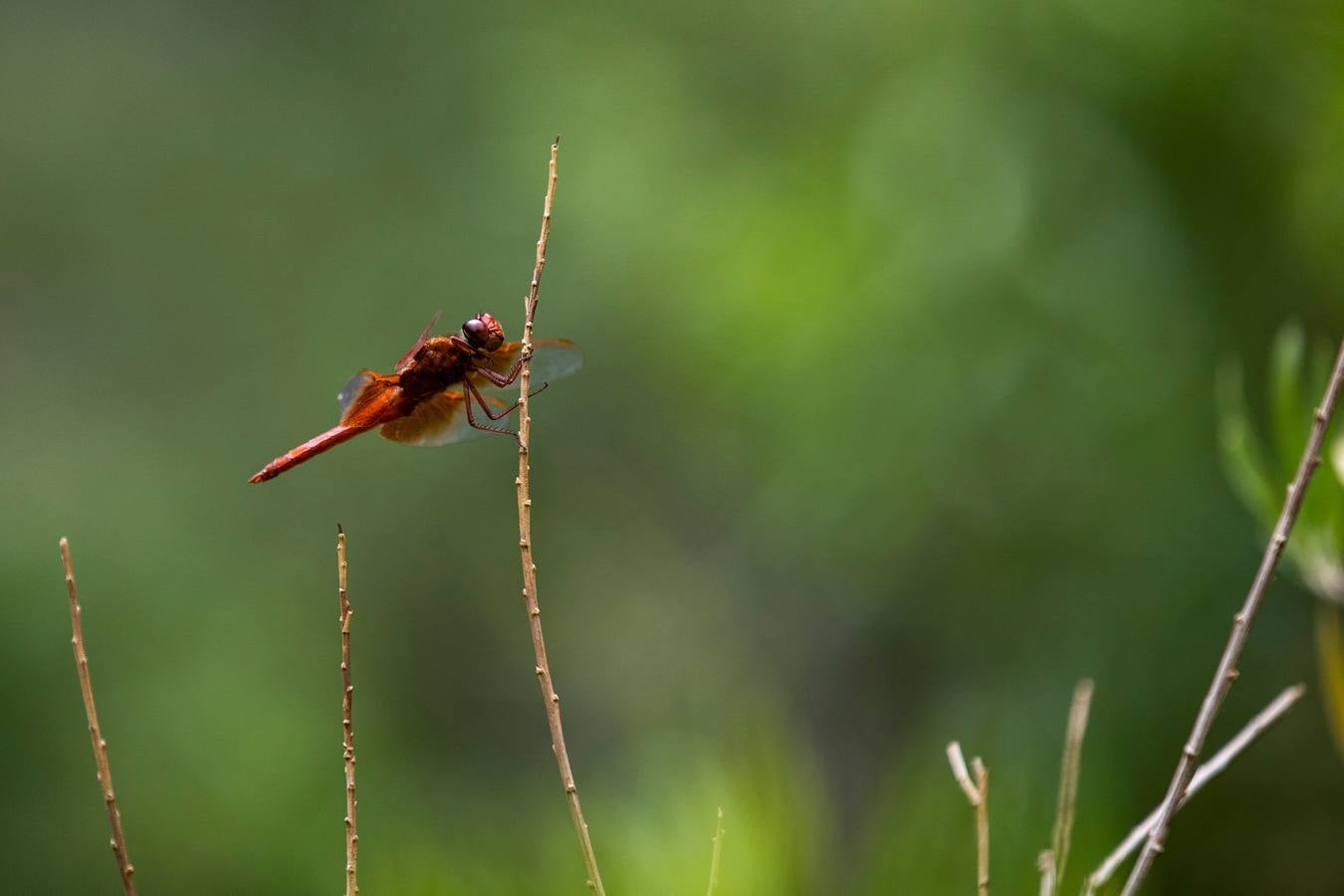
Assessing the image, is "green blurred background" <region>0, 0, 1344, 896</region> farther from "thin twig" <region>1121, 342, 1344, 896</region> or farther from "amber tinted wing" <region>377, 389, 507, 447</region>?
"amber tinted wing" <region>377, 389, 507, 447</region>

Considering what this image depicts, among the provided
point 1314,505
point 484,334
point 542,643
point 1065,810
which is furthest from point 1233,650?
point 484,334

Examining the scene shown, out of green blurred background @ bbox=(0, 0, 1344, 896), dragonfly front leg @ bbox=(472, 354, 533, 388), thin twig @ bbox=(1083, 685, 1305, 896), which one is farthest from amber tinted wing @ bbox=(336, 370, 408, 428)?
thin twig @ bbox=(1083, 685, 1305, 896)

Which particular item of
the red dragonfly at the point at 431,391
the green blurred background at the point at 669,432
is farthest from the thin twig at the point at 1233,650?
the red dragonfly at the point at 431,391

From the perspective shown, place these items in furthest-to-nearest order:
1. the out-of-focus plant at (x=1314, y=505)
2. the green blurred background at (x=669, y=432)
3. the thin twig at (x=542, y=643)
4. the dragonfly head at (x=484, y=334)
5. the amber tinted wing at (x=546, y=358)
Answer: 1. the green blurred background at (x=669, y=432)
2. the amber tinted wing at (x=546, y=358)
3. the dragonfly head at (x=484, y=334)
4. the out-of-focus plant at (x=1314, y=505)
5. the thin twig at (x=542, y=643)

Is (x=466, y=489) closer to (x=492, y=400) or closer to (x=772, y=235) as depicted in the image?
(x=772, y=235)

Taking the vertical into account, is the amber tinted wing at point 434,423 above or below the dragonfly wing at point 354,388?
below

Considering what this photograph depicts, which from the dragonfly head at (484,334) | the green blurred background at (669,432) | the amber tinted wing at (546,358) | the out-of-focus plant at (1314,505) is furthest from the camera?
the green blurred background at (669,432)

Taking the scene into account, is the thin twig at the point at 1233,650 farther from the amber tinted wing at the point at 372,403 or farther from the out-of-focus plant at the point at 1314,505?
the amber tinted wing at the point at 372,403

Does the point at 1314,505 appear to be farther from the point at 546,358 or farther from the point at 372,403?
the point at 372,403

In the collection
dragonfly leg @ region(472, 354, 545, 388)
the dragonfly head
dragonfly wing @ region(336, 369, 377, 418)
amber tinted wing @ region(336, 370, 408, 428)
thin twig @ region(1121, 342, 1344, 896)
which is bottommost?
thin twig @ region(1121, 342, 1344, 896)
